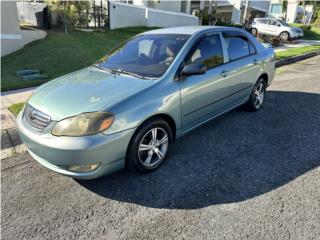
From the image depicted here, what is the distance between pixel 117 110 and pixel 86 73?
1311mm

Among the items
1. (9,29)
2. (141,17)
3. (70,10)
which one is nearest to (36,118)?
(9,29)

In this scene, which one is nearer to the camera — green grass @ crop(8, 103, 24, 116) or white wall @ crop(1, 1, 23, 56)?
green grass @ crop(8, 103, 24, 116)

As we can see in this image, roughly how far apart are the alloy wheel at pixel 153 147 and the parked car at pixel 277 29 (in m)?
19.7

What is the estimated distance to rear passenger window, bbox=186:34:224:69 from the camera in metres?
3.64

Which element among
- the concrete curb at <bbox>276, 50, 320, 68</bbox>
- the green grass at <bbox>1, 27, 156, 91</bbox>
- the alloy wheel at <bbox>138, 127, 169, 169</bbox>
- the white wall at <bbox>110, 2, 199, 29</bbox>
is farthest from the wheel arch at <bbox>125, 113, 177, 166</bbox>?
the white wall at <bbox>110, 2, 199, 29</bbox>

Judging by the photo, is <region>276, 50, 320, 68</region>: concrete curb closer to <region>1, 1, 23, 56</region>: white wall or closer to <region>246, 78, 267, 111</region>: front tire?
<region>246, 78, 267, 111</region>: front tire

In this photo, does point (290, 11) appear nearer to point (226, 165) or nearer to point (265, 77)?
point (265, 77)

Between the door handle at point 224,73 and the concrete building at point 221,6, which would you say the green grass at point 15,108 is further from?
the concrete building at point 221,6

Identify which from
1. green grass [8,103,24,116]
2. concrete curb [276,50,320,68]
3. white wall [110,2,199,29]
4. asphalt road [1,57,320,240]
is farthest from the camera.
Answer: white wall [110,2,199,29]

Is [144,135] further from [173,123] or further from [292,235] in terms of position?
[292,235]

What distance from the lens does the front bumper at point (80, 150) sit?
2.55 metres

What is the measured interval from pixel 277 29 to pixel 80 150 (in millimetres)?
21962

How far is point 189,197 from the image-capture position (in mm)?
2848

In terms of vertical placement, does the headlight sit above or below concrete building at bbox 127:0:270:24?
below
